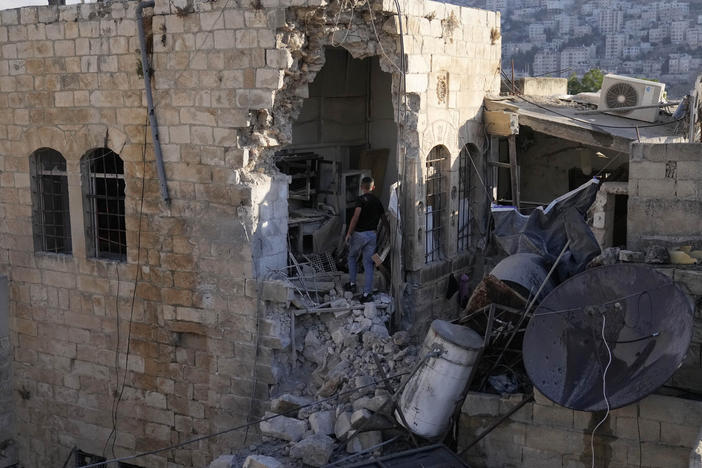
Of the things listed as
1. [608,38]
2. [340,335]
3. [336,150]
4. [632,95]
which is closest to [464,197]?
[336,150]

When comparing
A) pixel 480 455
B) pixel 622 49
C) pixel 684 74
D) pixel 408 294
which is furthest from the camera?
pixel 622 49

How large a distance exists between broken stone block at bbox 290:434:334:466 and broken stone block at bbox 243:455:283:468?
0.74ft

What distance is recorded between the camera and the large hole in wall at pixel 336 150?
12.8 meters

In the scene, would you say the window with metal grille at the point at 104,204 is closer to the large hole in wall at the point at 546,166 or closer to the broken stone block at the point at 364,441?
the broken stone block at the point at 364,441

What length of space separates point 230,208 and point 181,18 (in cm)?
228

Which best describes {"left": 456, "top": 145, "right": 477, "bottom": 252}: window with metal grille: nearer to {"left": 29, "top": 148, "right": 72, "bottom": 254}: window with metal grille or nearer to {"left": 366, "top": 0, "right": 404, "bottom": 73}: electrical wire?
{"left": 366, "top": 0, "right": 404, "bottom": 73}: electrical wire

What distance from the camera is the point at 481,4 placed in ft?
306

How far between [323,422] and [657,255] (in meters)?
3.69

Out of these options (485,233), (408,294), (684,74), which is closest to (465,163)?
(485,233)

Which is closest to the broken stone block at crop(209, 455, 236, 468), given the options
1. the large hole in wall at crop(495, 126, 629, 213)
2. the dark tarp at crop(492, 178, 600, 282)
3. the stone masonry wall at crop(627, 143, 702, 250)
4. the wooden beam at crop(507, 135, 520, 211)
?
the dark tarp at crop(492, 178, 600, 282)

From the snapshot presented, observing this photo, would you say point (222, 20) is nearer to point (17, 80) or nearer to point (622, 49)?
point (17, 80)

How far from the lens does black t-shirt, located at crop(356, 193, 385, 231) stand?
440 inches

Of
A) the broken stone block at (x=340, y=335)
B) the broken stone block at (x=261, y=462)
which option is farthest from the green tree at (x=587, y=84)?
the broken stone block at (x=261, y=462)

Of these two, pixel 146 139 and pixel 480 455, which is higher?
pixel 146 139
